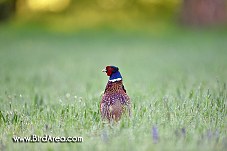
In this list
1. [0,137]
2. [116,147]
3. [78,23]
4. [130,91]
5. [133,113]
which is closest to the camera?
[116,147]

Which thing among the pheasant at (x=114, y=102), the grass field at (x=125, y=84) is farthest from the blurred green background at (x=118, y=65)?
the pheasant at (x=114, y=102)

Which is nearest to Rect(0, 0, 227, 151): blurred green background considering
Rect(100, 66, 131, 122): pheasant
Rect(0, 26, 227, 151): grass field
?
Rect(0, 26, 227, 151): grass field

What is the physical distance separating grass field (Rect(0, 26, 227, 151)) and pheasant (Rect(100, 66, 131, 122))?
0.12m

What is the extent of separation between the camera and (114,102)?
605 cm

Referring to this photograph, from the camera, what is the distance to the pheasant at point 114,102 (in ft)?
19.9

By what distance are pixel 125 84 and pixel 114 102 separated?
4890mm

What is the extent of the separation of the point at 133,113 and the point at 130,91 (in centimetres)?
299

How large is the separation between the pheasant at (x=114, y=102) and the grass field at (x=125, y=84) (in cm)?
12

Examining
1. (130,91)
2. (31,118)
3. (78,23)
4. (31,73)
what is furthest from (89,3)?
(31,118)

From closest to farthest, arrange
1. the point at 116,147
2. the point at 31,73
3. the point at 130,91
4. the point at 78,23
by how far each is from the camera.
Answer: the point at 116,147, the point at 130,91, the point at 31,73, the point at 78,23

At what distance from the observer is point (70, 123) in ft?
19.9

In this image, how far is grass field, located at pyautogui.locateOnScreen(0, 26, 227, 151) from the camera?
551 centimetres

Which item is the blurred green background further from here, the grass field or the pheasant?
the pheasant

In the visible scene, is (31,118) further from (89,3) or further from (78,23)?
(89,3)
